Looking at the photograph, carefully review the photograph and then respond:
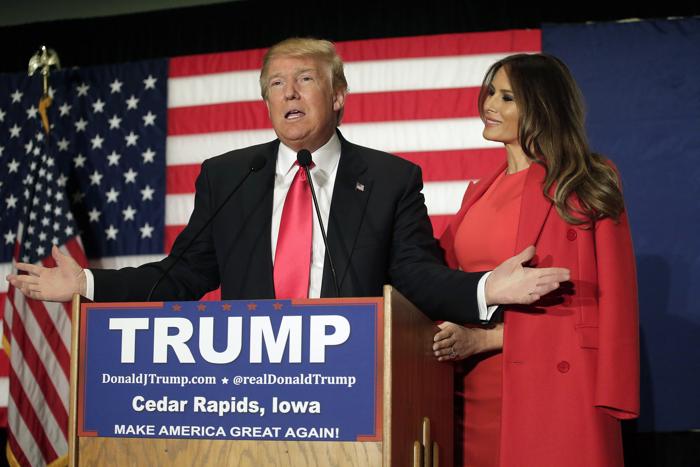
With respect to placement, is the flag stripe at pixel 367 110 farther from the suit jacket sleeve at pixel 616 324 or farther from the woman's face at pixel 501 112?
the suit jacket sleeve at pixel 616 324

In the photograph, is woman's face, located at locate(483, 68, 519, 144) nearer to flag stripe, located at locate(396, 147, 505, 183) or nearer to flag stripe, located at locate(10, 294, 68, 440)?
flag stripe, located at locate(396, 147, 505, 183)

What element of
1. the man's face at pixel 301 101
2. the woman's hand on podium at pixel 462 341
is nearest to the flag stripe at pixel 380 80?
the man's face at pixel 301 101

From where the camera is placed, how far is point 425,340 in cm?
173

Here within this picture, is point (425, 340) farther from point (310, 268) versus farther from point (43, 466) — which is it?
point (43, 466)

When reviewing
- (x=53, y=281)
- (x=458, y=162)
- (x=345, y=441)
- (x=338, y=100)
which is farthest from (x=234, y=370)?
(x=458, y=162)

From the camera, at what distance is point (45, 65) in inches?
156

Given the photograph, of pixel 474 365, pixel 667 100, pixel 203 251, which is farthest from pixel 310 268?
pixel 667 100

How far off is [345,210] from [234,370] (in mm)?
746

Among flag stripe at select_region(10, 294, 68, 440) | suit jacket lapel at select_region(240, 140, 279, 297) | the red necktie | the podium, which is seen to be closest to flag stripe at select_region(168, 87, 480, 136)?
flag stripe at select_region(10, 294, 68, 440)

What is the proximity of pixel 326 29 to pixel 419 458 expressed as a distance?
277cm

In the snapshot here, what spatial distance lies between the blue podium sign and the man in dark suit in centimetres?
41

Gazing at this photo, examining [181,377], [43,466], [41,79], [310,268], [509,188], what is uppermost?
[41,79]

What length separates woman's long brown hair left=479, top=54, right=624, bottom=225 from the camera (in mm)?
2141

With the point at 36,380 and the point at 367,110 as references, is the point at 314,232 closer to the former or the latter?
the point at 367,110
